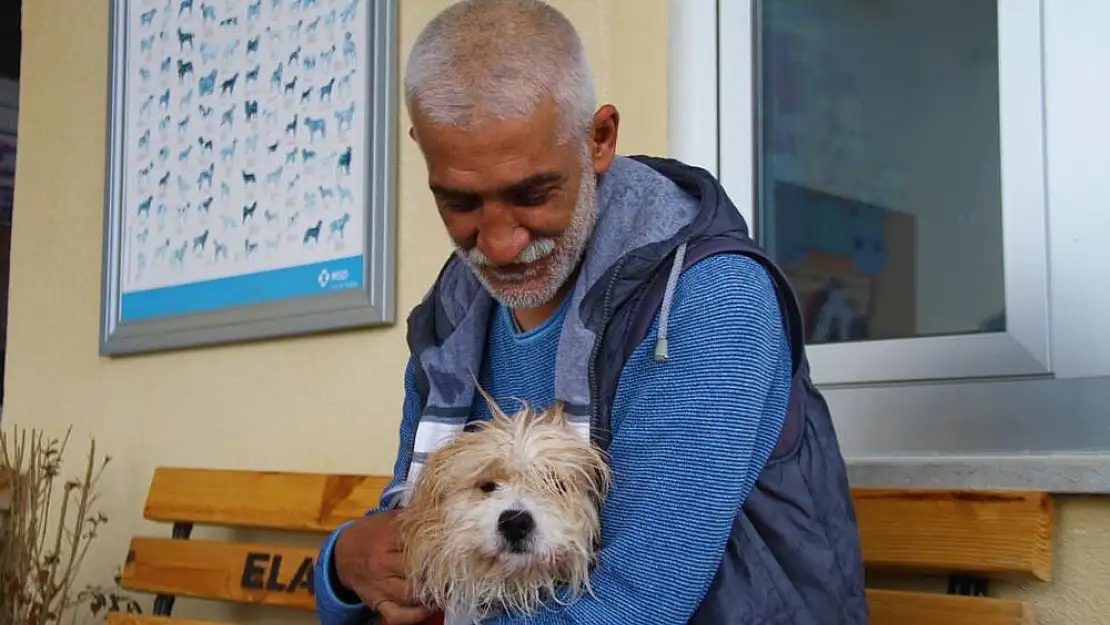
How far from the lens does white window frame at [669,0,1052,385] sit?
2254 mm

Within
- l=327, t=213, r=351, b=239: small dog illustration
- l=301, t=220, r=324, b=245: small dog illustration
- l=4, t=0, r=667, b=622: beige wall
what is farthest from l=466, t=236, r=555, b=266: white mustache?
l=301, t=220, r=324, b=245: small dog illustration

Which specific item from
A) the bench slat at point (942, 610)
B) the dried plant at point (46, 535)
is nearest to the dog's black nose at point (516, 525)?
the bench slat at point (942, 610)

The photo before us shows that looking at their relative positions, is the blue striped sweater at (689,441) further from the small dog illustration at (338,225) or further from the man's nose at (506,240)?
the small dog illustration at (338,225)

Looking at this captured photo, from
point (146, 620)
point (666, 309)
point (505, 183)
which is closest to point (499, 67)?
point (505, 183)

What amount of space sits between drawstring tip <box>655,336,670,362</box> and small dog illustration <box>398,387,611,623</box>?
7.0 inches

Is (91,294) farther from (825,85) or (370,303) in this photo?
(825,85)

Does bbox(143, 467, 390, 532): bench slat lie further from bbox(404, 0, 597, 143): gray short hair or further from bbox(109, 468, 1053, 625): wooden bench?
bbox(404, 0, 597, 143): gray short hair

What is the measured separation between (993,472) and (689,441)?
2.30 ft

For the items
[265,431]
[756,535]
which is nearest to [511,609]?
[756,535]

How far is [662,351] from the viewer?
63.8 inches

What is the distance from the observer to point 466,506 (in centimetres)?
175

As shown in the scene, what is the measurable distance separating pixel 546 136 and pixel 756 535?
552mm

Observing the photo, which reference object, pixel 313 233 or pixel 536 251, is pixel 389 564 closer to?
pixel 536 251

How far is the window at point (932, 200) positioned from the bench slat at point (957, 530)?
0.05m
